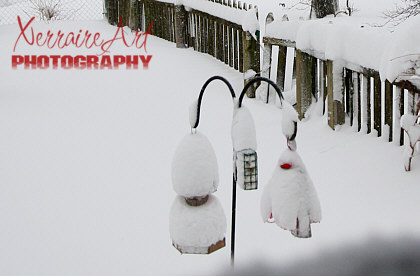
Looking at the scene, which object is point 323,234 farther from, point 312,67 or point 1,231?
point 312,67

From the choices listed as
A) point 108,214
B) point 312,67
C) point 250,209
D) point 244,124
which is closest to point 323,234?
point 250,209

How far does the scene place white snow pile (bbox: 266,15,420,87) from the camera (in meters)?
4.01

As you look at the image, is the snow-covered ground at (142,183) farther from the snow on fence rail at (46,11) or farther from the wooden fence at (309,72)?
the snow on fence rail at (46,11)

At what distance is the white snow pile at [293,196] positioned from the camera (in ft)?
6.26

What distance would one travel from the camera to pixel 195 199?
2061 millimetres

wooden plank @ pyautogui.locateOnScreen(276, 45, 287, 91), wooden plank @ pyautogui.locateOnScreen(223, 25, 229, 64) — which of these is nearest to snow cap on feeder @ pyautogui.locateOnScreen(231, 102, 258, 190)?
wooden plank @ pyautogui.locateOnScreen(276, 45, 287, 91)

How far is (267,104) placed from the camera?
682 centimetres

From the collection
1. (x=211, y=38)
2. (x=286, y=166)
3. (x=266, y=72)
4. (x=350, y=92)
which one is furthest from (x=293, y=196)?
(x=211, y=38)

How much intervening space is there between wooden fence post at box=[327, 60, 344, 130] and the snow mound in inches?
129

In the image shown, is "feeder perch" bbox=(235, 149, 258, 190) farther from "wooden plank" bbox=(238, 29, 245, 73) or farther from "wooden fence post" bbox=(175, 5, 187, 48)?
"wooden fence post" bbox=(175, 5, 187, 48)

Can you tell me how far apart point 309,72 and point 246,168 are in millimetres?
3952

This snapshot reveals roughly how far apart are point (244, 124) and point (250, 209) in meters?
2.11

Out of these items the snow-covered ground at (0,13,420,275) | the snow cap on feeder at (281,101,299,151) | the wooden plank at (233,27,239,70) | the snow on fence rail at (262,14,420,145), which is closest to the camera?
the snow cap on feeder at (281,101,299,151)

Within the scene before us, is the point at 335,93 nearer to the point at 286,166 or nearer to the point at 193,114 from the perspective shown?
the point at 193,114
